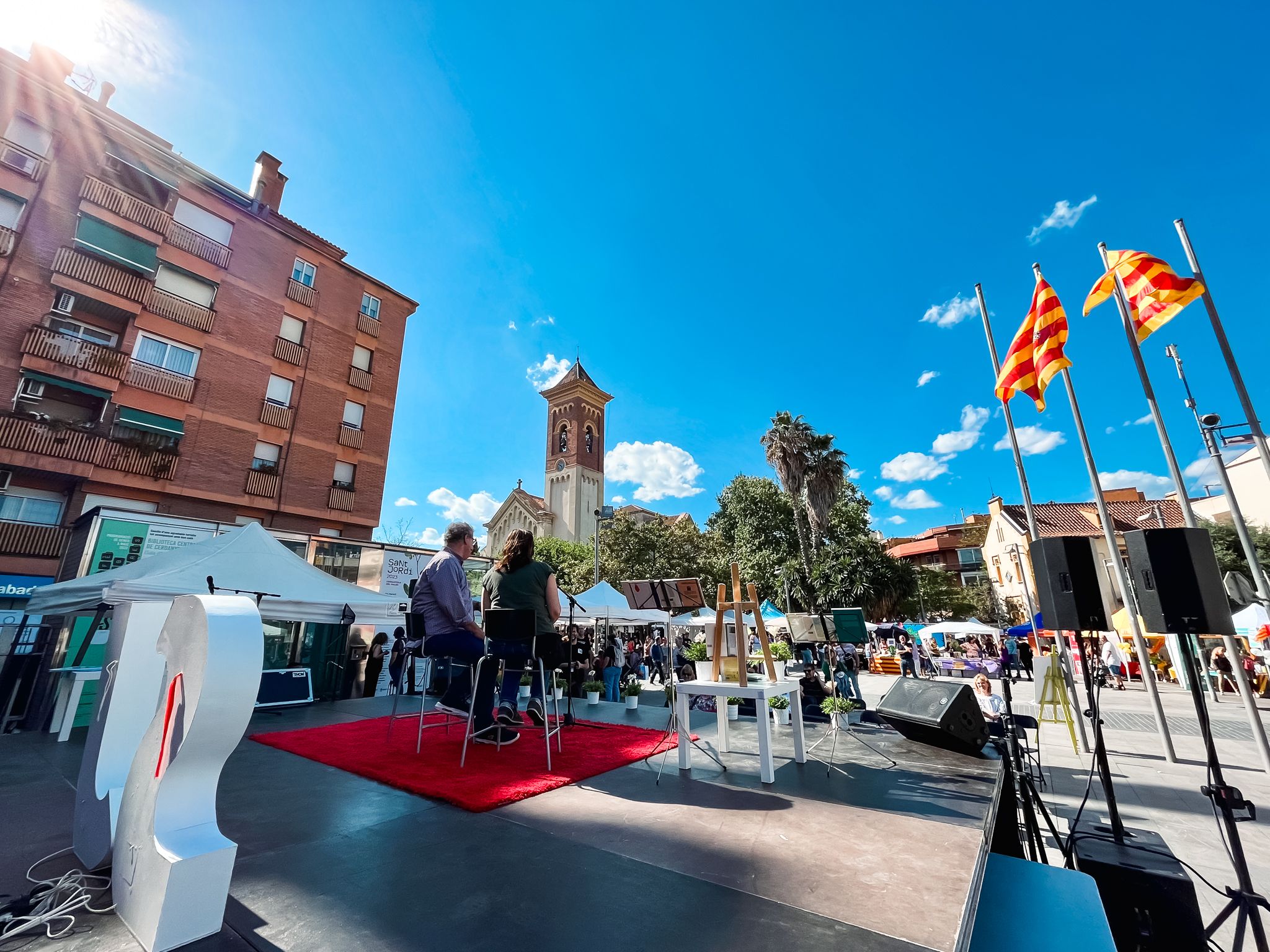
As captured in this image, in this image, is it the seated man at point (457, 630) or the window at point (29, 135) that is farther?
the window at point (29, 135)

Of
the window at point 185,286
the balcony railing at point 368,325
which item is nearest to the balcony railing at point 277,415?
the window at point 185,286

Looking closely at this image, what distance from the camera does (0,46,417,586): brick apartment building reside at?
1381 cm

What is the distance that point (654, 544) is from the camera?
32.9 metres

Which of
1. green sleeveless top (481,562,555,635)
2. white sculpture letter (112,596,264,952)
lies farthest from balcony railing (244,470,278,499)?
white sculpture letter (112,596,264,952)

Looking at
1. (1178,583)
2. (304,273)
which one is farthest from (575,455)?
(1178,583)

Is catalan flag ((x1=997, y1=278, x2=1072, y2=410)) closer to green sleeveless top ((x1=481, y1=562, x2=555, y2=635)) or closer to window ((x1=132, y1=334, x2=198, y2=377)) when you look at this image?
green sleeveless top ((x1=481, y1=562, x2=555, y2=635))

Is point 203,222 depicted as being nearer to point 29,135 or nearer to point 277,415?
point 29,135

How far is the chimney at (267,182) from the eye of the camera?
19.9m

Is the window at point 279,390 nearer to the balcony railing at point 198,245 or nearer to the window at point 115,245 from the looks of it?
the balcony railing at point 198,245

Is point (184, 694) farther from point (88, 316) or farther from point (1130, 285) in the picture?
point (88, 316)

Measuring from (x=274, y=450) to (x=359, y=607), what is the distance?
41.7 ft

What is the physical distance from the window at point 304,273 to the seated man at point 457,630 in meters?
20.2

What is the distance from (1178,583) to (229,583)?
9.53 metres

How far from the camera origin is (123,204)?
15617mm
